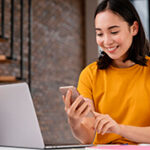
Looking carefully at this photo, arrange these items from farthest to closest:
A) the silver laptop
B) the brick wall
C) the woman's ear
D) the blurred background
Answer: the brick wall, the blurred background, the woman's ear, the silver laptop

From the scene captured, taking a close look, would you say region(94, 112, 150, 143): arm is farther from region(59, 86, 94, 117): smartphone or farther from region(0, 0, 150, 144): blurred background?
region(0, 0, 150, 144): blurred background

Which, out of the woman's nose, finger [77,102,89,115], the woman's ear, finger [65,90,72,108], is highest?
the woman's ear

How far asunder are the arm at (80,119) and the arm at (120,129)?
0.07 m

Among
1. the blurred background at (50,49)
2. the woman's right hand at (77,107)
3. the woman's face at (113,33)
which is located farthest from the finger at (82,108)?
the blurred background at (50,49)

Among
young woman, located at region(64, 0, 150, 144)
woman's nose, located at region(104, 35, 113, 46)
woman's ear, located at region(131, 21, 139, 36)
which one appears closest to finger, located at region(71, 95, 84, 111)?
young woman, located at region(64, 0, 150, 144)

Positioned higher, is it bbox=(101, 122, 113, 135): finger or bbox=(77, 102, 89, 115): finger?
bbox=(77, 102, 89, 115): finger

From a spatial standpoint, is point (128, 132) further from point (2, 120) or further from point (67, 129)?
point (67, 129)

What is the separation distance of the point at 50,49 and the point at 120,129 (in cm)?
303

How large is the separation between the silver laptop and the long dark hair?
703mm

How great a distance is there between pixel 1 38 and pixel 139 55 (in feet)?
5.23

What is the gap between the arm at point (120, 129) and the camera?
1263 mm

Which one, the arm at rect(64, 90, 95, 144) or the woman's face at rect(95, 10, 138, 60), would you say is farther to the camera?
the woman's face at rect(95, 10, 138, 60)

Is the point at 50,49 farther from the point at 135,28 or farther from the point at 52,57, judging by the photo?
the point at 135,28

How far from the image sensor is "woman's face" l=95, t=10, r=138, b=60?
143 cm
